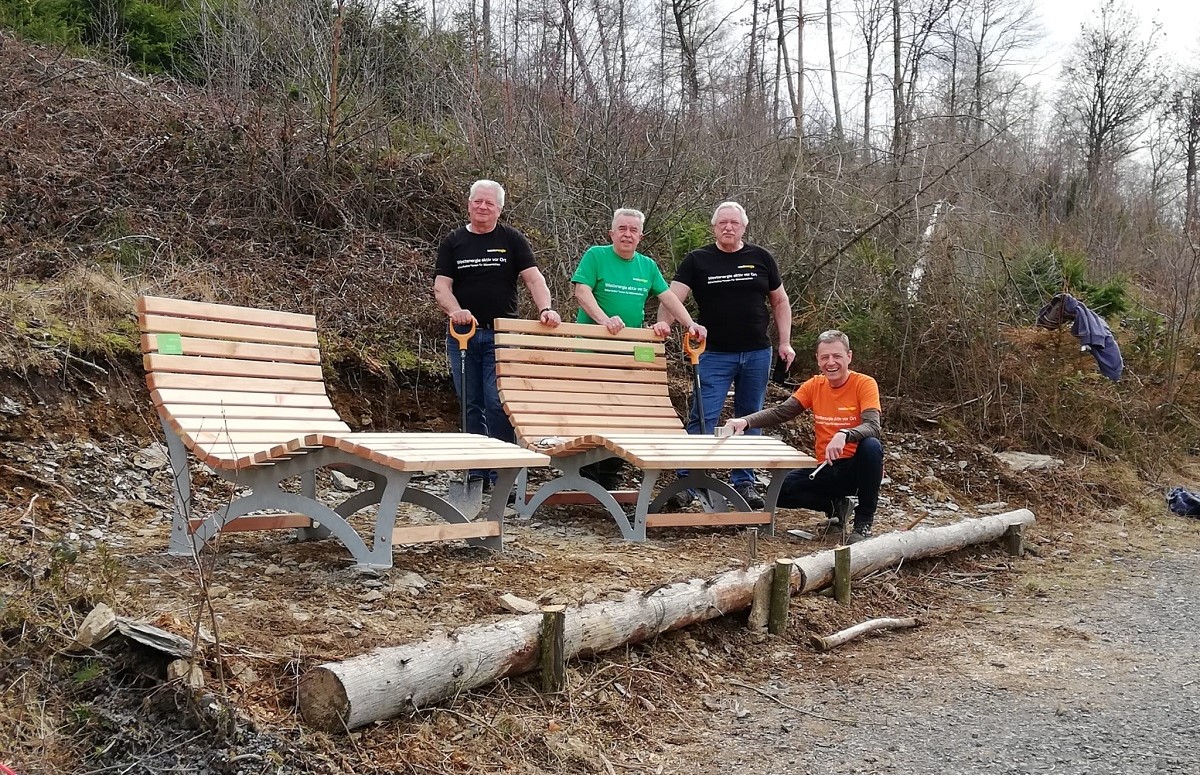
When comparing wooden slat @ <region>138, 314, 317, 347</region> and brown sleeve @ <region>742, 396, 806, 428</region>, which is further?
brown sleeve @ <region>742, 396, 806, 428</region>

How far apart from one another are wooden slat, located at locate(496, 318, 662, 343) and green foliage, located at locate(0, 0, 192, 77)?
742 cm

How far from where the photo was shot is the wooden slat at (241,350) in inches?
191

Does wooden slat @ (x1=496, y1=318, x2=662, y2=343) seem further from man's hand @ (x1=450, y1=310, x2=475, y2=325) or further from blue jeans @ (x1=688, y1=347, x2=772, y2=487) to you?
blue jeans @ (x1=688, y1=347, x2=772, y2=487)

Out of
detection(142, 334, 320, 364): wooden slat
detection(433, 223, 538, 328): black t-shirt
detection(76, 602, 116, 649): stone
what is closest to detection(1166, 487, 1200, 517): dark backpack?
detection(433, 223, 538, 328): black t-shirt

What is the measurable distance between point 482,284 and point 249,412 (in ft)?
5.91

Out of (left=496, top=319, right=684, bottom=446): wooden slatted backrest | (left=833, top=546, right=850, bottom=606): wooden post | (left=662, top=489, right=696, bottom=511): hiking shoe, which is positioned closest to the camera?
(left=833, top=546, right=850, bottom=606): wooden post

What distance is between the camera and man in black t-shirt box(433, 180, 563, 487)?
624 cm

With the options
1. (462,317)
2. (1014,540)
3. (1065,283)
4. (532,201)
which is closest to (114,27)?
(532,201)

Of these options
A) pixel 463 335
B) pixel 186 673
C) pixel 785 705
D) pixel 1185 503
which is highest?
pixel 463 335

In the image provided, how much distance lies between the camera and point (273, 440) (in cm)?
489

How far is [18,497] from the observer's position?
537 cm

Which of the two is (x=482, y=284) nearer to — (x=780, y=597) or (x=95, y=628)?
(x=780, y=597)

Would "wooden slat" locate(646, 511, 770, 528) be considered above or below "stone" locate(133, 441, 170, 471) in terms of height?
below

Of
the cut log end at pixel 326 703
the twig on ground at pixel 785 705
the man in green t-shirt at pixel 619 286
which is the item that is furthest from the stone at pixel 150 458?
the twig on ground at pixel 785 705
